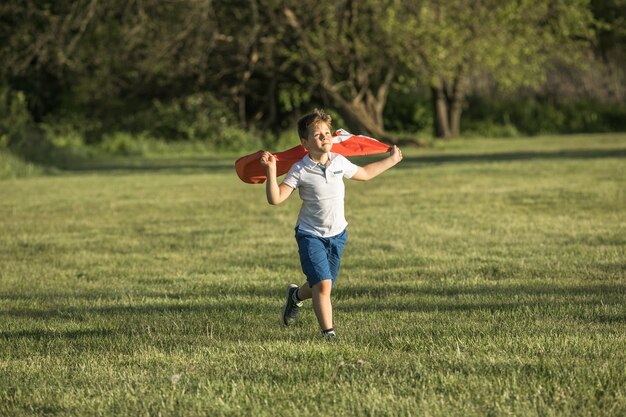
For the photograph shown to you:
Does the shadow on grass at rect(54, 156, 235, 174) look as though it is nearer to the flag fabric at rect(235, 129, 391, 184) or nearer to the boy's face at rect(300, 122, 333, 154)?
the flag fabric at rect(235, 129, 391, 184)

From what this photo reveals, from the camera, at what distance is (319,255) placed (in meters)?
6.77

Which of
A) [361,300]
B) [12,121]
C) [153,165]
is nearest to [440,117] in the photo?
[153,165]

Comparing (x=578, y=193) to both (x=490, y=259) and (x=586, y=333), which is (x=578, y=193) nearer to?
(x=490, y=259)

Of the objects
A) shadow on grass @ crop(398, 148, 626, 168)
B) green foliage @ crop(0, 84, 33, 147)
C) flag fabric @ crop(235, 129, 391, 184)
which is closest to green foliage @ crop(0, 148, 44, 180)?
green foliage @ crop(0, 84, 33, 147)

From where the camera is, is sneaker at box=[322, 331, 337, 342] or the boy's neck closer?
sneaker at box=[322, 331, 337, 342]

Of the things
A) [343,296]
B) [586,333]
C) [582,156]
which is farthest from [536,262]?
[582,156]

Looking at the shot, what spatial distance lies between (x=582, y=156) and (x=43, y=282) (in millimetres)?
18686

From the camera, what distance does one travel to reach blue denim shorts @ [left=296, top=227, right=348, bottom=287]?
6.73m

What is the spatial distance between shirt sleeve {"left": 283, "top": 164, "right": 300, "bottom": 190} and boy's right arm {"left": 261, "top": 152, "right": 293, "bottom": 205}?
0.02 metres

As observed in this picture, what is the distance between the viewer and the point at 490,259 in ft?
32.8

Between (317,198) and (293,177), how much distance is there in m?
0.19

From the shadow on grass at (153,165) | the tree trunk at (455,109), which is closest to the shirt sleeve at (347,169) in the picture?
the shadow on grass at (153,165)

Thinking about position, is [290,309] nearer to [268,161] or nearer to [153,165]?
[268,161]

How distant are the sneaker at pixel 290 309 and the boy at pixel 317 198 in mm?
191
